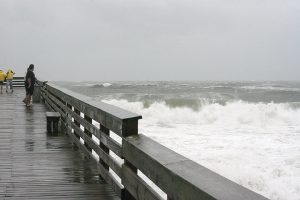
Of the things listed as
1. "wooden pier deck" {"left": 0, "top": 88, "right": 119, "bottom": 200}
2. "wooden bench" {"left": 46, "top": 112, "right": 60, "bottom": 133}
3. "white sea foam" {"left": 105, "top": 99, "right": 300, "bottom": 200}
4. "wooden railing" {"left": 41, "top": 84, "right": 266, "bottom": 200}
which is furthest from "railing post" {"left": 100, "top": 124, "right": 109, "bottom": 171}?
"white sea foam" {"left": 105, "top": 99, "right": 300, "bottom": 200}

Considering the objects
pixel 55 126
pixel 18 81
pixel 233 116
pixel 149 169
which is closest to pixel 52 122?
pixel 55 126

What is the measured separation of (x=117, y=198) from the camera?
404 centimetres

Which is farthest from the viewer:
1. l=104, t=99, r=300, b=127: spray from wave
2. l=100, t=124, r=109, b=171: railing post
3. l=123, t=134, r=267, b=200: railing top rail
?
l=104, t=99, r=300, b=127: spray from wave

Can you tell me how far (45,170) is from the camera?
5355mm

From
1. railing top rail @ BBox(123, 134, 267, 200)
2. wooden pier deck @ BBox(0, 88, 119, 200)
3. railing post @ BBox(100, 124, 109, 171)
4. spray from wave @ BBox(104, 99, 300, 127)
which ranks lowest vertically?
spray from wave @ BBox(104, 99, 300, 127)

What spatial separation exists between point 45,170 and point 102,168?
3.35 ft

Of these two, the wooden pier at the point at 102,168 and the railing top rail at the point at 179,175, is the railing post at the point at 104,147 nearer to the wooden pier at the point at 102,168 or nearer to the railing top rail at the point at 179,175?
the wooden pier at the point at 102,168

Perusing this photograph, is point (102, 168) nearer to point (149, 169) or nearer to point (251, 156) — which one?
point (149, 169)

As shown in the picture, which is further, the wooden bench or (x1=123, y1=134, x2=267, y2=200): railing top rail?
the wooden bench

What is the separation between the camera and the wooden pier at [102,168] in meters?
2.10

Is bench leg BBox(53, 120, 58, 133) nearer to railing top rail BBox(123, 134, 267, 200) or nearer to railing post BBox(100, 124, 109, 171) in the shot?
railing post BBox(100, 124, 109, 171)

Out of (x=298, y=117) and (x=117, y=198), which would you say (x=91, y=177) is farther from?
(x=298, y=117)

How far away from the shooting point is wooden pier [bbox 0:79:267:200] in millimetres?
2096

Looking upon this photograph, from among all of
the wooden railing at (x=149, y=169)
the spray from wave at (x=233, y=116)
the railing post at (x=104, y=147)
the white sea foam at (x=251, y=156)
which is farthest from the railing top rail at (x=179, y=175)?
the spray from wave at (x=233, y=116)
